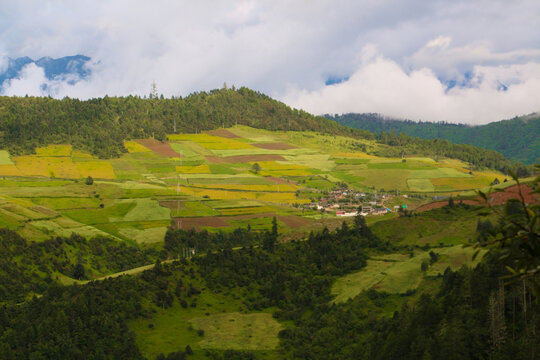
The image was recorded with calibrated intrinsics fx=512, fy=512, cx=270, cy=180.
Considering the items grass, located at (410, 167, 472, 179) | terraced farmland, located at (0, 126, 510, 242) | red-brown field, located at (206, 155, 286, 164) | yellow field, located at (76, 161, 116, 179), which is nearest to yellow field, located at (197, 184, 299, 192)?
terraced farmland, located at (0, 126, 510, 242)

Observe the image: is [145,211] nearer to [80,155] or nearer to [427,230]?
[427,230]

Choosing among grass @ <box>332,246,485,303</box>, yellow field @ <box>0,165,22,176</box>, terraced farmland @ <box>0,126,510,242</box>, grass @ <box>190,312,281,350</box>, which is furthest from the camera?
yellow field @ <box>0,165,22,176</box>

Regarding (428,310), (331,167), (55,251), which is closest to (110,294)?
(55,251)

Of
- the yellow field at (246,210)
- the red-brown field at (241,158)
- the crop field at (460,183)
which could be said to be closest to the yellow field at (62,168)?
the red-brown field at (241,158)

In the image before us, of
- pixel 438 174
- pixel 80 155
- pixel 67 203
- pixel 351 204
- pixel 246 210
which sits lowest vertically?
pixel 246 210

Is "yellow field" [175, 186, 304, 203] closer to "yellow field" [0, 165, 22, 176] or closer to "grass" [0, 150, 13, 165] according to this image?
"yellow field" [0, 165, 22, 176]

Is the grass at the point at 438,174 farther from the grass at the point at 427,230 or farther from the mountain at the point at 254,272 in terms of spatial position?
the grass at the point at 427,230

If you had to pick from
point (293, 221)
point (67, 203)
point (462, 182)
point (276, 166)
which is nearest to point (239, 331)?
point (293, 221)
